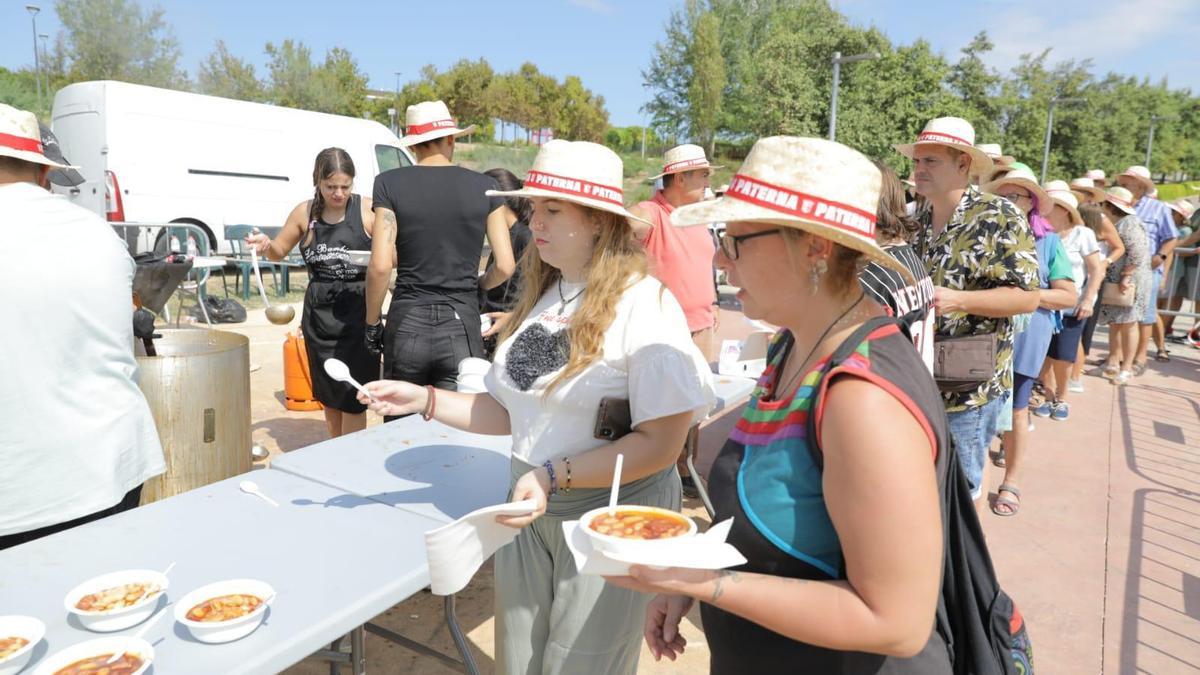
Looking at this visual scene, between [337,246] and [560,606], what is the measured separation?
2.87 m

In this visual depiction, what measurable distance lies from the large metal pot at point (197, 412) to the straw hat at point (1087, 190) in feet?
26.9

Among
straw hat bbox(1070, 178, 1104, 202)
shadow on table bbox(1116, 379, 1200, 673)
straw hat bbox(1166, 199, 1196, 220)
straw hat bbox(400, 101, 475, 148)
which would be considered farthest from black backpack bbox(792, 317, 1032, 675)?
straw hat bbox(1166, 199, 1196, 220)

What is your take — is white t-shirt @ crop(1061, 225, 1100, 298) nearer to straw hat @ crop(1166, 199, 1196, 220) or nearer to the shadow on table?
the shadow on table

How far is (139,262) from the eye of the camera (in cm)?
626

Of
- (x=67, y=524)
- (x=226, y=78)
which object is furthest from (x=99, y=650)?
(x=226, y=78)

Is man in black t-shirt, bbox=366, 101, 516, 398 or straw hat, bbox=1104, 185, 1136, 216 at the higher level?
straw hat, bbox=1104, 185, 1136, 216

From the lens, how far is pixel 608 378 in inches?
73.7

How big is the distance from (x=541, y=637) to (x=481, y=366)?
885 mm

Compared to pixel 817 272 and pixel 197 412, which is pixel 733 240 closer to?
pixel 817 272

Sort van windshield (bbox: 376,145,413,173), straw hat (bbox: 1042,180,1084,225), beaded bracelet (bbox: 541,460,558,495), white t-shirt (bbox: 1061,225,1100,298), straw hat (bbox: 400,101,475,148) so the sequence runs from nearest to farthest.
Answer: beaded bracelet (bbox: 541,460,558,495), straw hat (bbox: 400,101,475,148), straw hat (bbox: 1042,180,1084,225), white t-shirt (bbox: 1061,225,1100,298), van windshield (bbox: 376,145,413,173)

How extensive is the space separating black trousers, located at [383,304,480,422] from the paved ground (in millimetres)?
1046

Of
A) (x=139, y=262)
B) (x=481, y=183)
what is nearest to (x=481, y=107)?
(x=139, y=262)

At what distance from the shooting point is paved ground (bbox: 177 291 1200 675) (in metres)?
3.15

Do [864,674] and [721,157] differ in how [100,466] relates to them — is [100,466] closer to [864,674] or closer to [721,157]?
[864,674]
